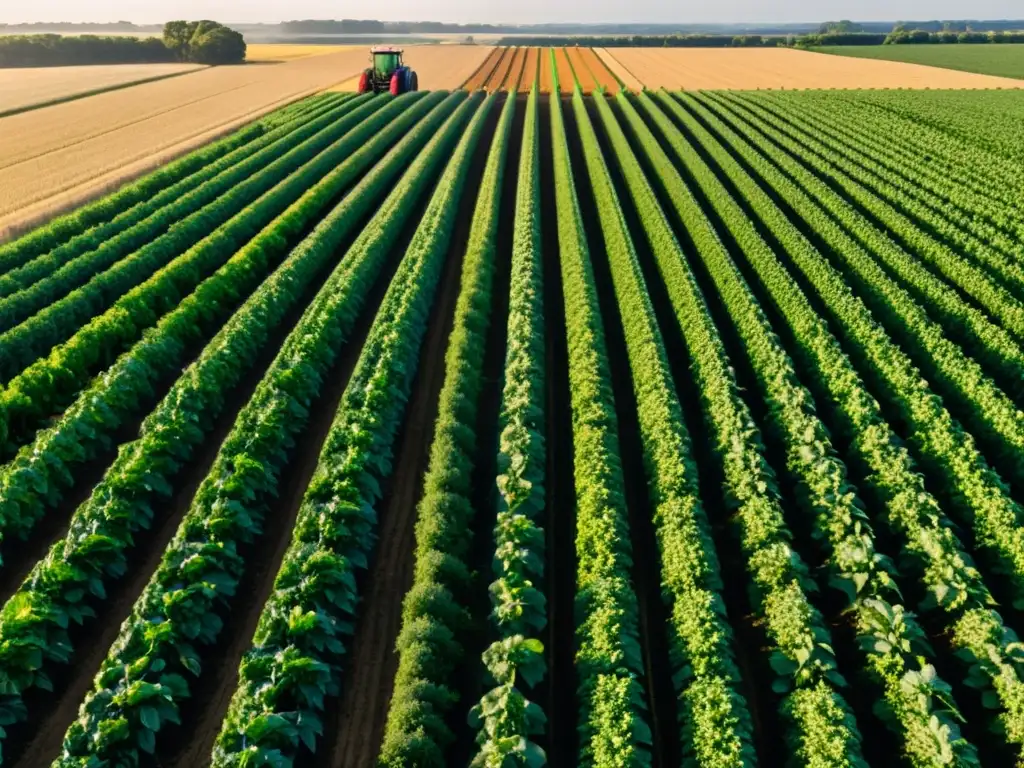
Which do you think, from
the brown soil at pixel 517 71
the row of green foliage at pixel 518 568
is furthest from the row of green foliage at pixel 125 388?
the brown soil at pixel 517 71

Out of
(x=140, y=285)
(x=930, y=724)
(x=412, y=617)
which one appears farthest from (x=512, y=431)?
(x=140, y=285)

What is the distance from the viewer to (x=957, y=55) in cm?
11250

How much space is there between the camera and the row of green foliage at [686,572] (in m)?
8.53

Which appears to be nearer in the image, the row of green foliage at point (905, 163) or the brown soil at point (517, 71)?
the row of green foliage at point (905, 163)

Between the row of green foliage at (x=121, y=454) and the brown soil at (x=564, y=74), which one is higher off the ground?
the brown soil at (x=564, y=74)

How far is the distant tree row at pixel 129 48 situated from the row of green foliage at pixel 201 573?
103758 mm

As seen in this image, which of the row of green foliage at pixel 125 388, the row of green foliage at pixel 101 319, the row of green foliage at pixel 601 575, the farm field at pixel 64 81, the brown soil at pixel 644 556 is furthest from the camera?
the farm field at pixel 64 81

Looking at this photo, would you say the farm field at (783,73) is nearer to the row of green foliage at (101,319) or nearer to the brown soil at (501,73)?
the brown soil at (501,73)

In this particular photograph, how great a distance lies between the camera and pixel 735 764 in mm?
8062

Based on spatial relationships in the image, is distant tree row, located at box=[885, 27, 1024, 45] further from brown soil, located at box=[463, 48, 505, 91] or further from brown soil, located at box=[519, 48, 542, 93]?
brown soil, located at box=[463, 48, 505, 91]

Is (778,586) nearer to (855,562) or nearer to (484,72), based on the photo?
(855,562)

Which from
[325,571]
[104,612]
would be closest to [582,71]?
[325,571]

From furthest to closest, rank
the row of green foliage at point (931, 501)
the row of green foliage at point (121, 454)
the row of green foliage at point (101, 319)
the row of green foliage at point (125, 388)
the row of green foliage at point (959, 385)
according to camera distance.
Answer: the row of green foliage at point (101, 319), the row of green foliage at point (125, 388), the row of green foliage at point (959, 385), the row of green foliage at point (121, 454), the row of green foliage at point (931, 501)

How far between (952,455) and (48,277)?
25456 mm
